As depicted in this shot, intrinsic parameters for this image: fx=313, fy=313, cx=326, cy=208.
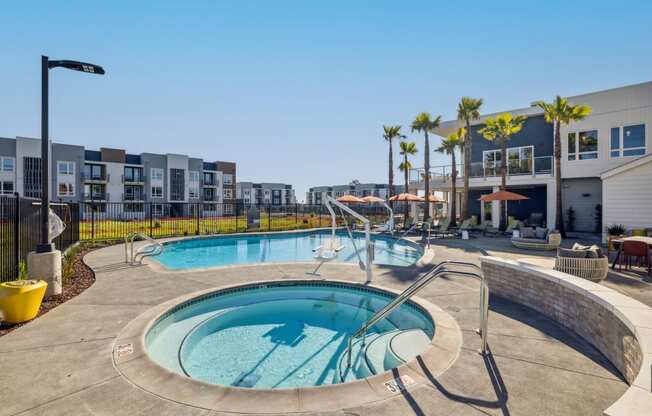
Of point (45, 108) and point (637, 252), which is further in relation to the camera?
point (637, 252)

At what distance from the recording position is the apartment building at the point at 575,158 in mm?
17078

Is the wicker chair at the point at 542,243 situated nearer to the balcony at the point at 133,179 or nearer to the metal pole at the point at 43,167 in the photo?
the metal pole at the point at 43,167

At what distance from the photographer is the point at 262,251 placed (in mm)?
14617

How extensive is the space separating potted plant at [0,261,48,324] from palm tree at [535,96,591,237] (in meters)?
21.4

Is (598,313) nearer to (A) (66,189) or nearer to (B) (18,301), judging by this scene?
(B) (18,301)

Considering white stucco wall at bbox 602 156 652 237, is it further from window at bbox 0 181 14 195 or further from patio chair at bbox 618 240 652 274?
window at bbox 0 181 14 195

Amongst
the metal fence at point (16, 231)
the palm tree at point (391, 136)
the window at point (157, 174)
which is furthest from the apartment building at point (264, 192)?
the metal fence at point (16, 231)

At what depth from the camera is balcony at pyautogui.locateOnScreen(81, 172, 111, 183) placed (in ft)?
140

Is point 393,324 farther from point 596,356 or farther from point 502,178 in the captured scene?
point 502,178

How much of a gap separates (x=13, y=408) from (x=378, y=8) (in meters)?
11.6

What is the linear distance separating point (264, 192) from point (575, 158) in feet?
255

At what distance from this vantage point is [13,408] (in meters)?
2.91

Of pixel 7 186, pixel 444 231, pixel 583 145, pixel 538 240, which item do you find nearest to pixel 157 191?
pixel 7 186

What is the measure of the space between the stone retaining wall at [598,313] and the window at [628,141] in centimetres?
1739
